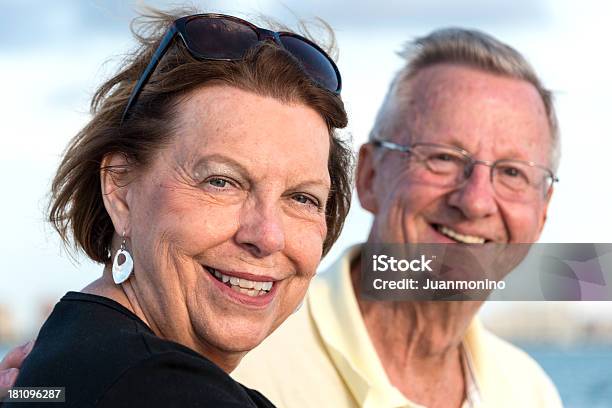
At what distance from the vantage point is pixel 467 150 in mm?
3475

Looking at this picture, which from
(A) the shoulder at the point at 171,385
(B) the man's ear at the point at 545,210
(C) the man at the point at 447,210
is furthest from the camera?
(B) the man's ear at the point at 545,210

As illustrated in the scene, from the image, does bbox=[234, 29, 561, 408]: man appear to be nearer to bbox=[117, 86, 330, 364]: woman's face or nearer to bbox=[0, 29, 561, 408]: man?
bbox=[0, 29, 561, 408]: man

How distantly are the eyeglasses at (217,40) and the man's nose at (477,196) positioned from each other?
62.6 inches

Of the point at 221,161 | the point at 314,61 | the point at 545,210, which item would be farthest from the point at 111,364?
the point at 545,210

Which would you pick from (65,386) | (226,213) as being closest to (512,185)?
(226,213)

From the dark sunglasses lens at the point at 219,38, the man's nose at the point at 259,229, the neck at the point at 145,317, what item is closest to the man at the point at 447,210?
the neck at the point at 145,317

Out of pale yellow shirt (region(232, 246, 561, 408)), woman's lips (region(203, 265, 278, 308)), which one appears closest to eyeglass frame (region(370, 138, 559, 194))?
pale yellow shirt (region(232, 246, 561, 408))

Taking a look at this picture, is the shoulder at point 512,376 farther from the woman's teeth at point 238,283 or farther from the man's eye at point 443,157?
the woman's teeth at point 238,283

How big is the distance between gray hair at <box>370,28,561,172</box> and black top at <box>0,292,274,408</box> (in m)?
2.22

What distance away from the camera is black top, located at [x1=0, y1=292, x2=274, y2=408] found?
1.45 metres

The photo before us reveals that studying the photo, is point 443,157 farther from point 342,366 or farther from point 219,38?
point 219,38

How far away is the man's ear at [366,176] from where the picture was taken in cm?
374

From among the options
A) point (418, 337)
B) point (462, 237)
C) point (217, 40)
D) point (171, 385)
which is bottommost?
point (171, 385)

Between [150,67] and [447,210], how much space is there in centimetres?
186
